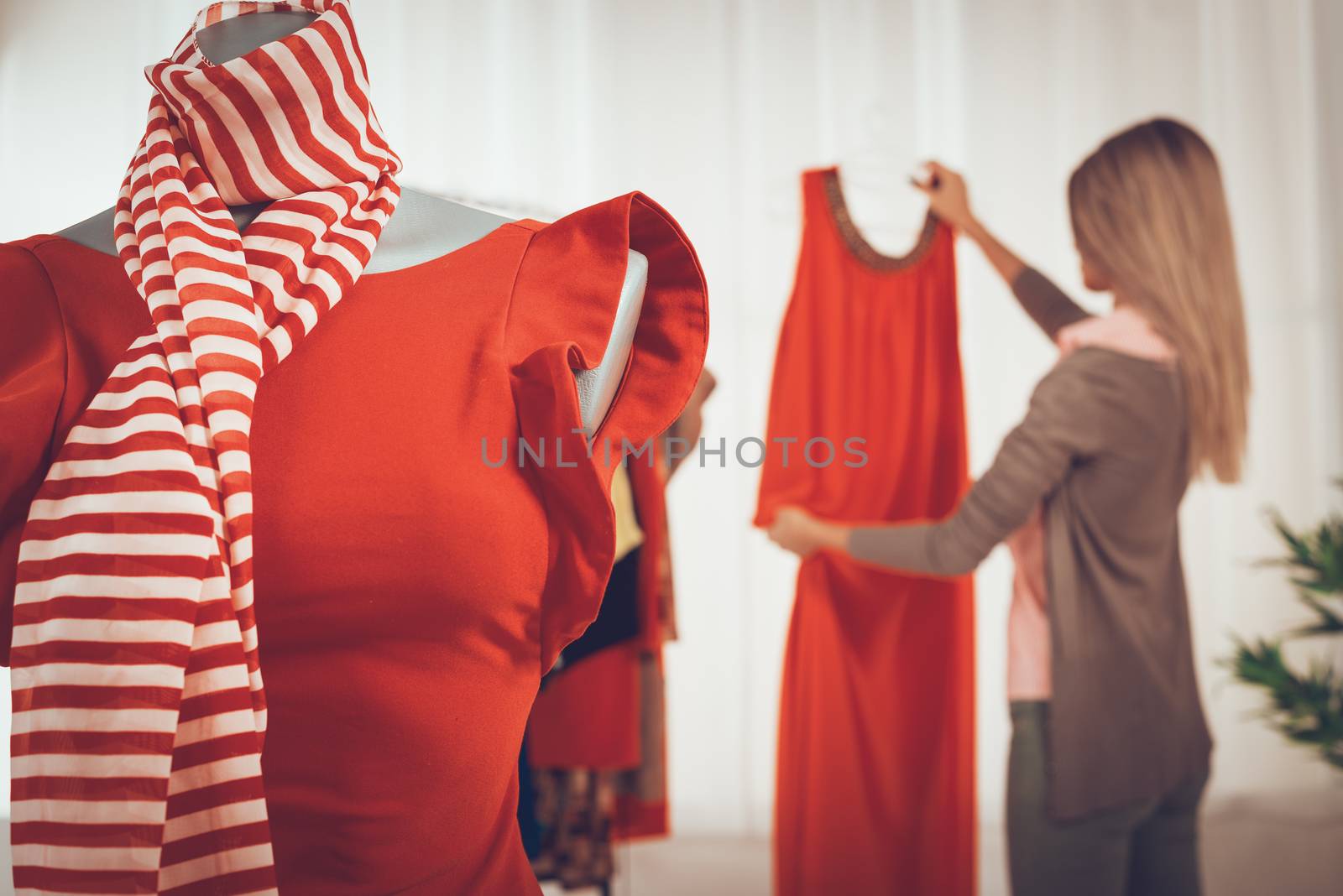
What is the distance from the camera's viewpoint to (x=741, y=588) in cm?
242

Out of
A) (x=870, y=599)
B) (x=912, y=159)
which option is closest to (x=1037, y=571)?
(x=870, y=599)

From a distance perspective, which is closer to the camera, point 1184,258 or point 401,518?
point 401,518

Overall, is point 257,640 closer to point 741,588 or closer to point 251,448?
point 251,448

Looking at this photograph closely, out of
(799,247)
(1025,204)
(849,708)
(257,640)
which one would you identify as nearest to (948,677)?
(849,708)

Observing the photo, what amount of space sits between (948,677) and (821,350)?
2.28ft

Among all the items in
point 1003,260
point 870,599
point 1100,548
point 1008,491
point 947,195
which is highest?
point 947,195

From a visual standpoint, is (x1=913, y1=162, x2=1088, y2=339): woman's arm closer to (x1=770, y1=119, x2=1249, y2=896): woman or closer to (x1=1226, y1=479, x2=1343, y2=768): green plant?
(x1=770, y1=119, x2=1249, y2=896): woman

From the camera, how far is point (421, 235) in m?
0.78

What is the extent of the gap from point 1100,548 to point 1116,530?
48mm

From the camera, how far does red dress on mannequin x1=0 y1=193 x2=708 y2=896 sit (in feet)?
2.16

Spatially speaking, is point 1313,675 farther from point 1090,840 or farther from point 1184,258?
point 1184,258

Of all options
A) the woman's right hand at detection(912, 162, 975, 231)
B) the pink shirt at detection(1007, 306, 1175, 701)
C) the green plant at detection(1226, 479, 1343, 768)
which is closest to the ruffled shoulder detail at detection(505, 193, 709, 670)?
the pink shirt at detection(1007, 306, 1175, 701)

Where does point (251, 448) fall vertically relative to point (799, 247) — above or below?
below

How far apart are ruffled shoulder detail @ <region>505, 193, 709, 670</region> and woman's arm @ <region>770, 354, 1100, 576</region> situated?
1139 millimetres
